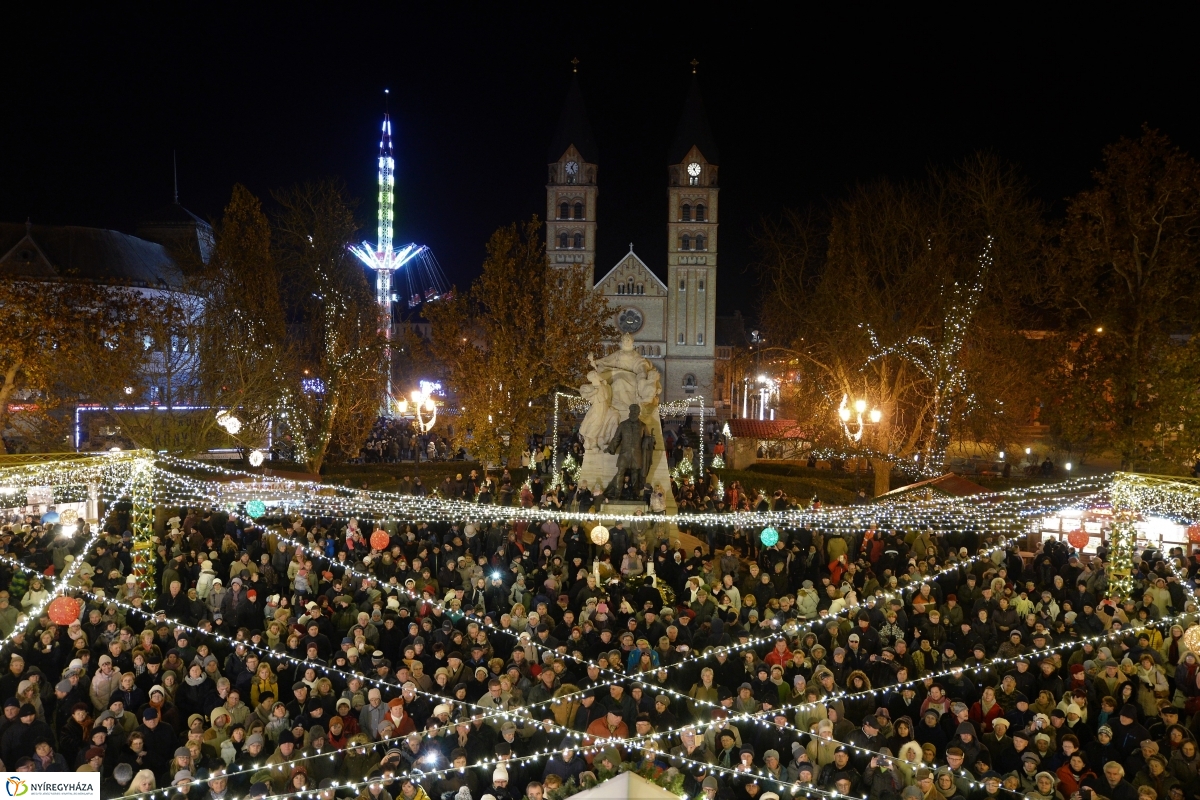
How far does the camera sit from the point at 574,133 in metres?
62.9

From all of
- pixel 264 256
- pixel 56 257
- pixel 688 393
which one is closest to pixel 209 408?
pixel 264 256

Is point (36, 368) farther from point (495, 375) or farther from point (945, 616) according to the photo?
point (945, 616)

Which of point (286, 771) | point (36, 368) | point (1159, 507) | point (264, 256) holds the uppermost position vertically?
point (264, 256)

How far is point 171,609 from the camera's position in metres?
10.4

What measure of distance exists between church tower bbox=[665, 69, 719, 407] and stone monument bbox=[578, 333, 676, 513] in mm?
46837

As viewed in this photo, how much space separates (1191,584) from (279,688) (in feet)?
33.7

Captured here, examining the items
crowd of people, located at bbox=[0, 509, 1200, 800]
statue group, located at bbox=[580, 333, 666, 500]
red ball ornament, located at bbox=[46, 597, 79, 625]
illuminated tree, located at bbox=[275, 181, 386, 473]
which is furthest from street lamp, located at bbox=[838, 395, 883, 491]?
red ball ornament, located at bbox=[46, 597, 79, 625]

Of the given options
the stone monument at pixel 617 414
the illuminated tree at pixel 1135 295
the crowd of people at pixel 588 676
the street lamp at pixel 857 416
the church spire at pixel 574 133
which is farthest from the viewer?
the church spire at pixel 574 133

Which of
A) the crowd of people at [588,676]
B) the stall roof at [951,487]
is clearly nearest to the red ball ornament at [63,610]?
the crowd of people at [588,676]

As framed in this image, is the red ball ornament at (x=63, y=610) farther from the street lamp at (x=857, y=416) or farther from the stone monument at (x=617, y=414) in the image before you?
the street lamp at (x=857, y=416)

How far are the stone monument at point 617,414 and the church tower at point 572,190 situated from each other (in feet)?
151

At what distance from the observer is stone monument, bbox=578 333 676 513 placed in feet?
53.2

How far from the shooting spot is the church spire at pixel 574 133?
62562 millimetres

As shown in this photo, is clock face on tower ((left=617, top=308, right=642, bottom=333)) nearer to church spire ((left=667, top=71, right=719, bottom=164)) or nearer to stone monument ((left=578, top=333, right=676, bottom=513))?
church spire ((left=667, top=71, right=719, bottom=164))
